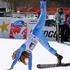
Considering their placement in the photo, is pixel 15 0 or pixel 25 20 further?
pixel 15 0

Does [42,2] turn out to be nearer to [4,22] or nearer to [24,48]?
[24,48]

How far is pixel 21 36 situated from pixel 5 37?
76 cm

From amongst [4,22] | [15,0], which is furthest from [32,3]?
[4,22]

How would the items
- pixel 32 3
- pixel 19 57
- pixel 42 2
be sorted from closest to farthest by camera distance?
pixel 42 2 < pixel 19 57 < pixel 32 3

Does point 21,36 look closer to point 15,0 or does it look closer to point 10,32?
point 10,32

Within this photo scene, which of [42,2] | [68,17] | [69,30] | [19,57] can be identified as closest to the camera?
[42,2]

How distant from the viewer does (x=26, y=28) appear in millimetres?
14750

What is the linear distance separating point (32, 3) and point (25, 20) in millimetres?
28843

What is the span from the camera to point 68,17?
14.5m

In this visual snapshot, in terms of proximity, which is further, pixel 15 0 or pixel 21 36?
pixel 15 0

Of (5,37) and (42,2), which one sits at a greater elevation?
(42,2)

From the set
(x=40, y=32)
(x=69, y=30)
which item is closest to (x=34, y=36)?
(x=40, y=32)

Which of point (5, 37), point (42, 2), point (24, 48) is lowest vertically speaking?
point (5, 37)

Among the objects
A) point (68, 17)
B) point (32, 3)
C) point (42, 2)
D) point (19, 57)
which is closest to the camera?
point (42, 2)
